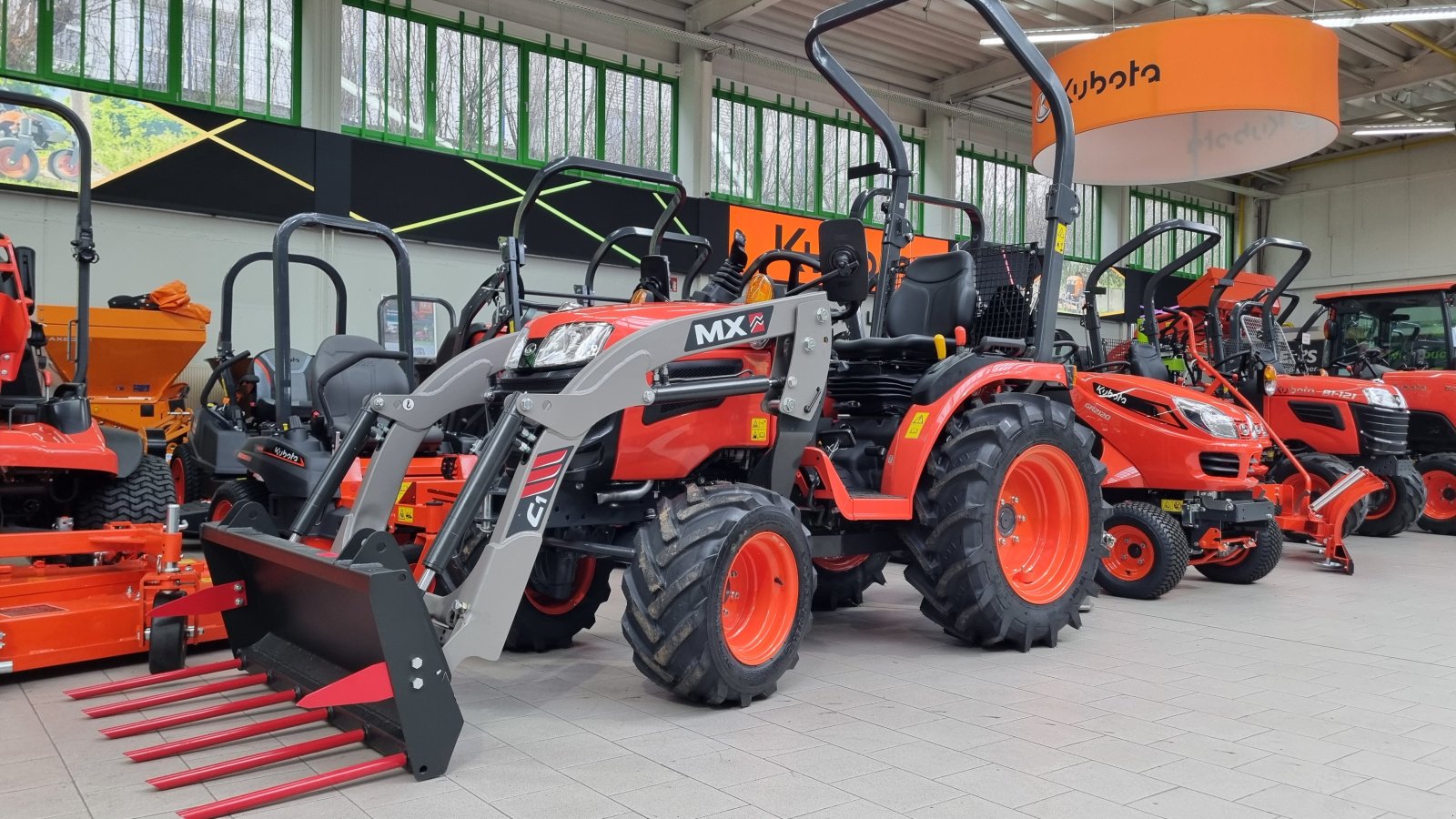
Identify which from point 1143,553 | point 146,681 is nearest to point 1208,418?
point 1143,553

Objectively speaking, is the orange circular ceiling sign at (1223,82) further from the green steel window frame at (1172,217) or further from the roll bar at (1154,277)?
the green steel window frame at (1172,217)

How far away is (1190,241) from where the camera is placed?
22.5m

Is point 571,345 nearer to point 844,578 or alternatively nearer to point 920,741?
point 920,741

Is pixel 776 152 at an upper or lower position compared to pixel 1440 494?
upper

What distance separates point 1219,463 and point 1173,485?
29 centimetres

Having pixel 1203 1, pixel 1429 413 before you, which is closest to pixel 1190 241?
pixel 1203 1

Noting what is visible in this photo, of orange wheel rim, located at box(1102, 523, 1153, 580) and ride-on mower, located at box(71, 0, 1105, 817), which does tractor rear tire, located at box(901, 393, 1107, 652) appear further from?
orange wheel rim, located at box(1102, 523, 1153, 580)

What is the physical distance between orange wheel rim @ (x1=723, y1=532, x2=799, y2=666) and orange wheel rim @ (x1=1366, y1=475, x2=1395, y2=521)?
27.1 feet

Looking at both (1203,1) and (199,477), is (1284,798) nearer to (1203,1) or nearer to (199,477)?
(199,477)

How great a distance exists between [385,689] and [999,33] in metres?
3.77

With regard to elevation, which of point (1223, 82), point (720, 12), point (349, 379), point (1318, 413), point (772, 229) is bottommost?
point (1318, 413)

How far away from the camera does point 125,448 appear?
18.3ft

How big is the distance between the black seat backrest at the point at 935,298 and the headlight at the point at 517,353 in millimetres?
2022

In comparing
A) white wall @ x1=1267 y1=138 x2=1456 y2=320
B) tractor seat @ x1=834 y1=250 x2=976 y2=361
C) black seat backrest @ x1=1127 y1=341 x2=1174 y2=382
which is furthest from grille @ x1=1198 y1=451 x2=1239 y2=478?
white wall @ x1=1267 y1=138 x2=1456 y2=320
